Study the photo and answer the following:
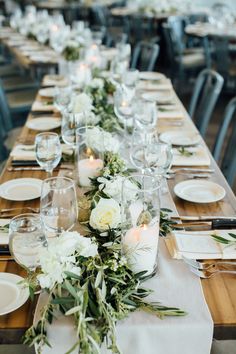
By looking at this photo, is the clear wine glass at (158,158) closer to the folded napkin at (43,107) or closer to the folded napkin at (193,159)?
the folded napkin at (193,159)

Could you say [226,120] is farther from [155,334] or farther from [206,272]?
[155,334]

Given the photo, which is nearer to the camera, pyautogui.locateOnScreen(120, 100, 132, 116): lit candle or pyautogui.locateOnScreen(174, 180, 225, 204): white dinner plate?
pyautogui.locateOnScreen(174, 180, 225, 204): white dinner plate

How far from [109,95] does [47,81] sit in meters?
0.74

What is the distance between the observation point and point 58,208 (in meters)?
1.41

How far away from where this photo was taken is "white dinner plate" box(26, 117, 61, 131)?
258 cm

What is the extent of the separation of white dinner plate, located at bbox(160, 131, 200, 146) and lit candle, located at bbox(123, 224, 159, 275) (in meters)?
1.12

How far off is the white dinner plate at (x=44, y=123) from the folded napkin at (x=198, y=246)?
1.28 m

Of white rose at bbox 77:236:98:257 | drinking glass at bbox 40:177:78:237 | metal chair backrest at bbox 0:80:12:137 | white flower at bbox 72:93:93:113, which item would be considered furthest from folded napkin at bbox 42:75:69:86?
white rose at bbox 77:236:98:257

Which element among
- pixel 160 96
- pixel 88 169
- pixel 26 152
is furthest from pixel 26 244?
pixel 160 96

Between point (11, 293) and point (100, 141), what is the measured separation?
0.68 metres

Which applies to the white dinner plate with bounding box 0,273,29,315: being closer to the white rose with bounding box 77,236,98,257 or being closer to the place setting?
the place setting

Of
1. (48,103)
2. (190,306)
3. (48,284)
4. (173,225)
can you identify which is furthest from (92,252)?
(48,103)

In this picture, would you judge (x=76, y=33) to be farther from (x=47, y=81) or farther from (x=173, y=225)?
(x=173, y=225)

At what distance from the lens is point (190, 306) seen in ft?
3.89
